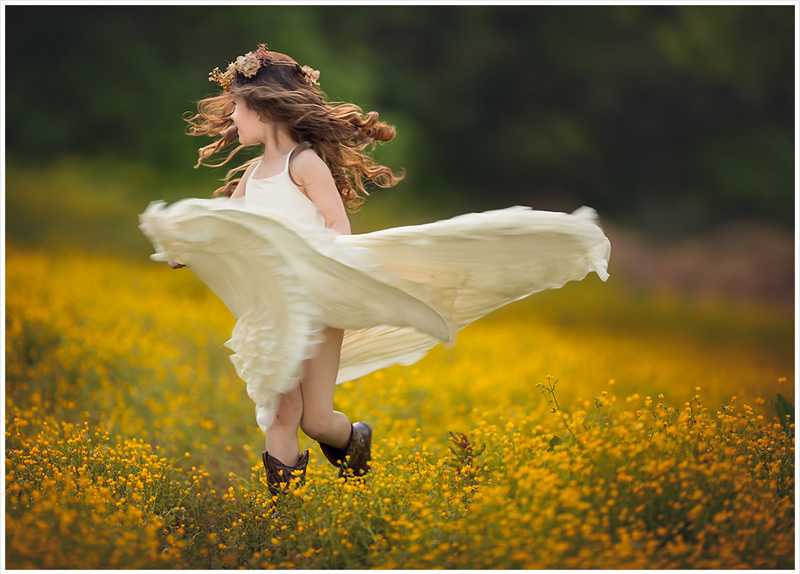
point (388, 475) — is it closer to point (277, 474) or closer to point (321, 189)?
point (277, 474)

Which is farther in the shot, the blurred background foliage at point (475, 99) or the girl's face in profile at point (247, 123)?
the blurred background foliage at point (475, 99)

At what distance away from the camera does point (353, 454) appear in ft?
11.3

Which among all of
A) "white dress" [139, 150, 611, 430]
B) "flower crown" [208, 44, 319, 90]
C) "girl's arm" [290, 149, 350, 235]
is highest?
"flower crown" [208, 44, 319, 90]

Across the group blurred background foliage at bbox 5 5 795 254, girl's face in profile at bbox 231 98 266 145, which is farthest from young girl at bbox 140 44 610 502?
blurred background foliage at bbox 5 5 795 254

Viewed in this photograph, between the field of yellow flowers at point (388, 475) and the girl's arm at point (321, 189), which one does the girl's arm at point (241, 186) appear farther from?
the field of yellow flowers at point (388, 475)

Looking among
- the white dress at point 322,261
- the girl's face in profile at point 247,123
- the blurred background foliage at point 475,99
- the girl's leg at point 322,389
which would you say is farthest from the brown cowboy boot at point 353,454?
the blurred background foliage at point 475,99

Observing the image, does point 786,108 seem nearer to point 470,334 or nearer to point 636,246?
point 636,246

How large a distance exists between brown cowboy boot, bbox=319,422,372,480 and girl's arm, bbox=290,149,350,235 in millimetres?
917

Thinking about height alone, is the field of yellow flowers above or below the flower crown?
below

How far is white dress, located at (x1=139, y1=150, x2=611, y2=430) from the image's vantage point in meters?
2.89

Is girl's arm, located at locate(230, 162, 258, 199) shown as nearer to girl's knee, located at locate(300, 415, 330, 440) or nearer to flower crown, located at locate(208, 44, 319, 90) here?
flower crown, located at locate(208, 44, 319, 90)

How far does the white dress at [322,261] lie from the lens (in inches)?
Result: 114

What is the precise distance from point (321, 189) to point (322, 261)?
0.38 m

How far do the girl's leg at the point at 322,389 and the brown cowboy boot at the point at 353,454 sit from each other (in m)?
0.14
